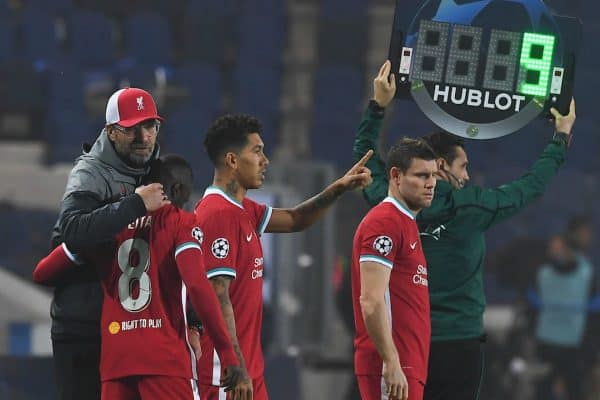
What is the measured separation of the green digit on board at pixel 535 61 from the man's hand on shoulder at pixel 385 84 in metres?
0.50

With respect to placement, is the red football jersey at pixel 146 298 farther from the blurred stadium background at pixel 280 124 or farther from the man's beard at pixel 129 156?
the blurred stadium background at pixel 280 124

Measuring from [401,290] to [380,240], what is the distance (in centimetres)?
23

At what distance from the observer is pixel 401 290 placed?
5094 millimetres

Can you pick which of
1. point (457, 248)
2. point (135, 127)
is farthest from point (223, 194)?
point (457, 248)

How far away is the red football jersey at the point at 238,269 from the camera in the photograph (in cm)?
509

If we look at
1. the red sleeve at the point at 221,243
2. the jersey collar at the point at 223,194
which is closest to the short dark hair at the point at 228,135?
the jersey collar at the point at 223,194

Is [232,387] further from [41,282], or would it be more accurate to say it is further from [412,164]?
[412,164]

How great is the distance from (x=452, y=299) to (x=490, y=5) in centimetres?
118

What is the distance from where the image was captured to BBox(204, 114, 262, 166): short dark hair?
5.23 metres

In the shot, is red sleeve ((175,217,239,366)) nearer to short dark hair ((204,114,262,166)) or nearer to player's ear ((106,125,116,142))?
player's ear ((106,125,116,142))

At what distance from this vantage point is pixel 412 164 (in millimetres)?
5121

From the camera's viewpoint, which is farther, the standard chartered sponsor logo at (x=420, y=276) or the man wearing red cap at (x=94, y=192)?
the standard chartered sponsor logo at (x=420, y=276)

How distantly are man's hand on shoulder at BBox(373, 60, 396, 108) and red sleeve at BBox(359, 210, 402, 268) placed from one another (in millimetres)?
688

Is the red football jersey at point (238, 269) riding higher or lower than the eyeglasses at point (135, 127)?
lower
